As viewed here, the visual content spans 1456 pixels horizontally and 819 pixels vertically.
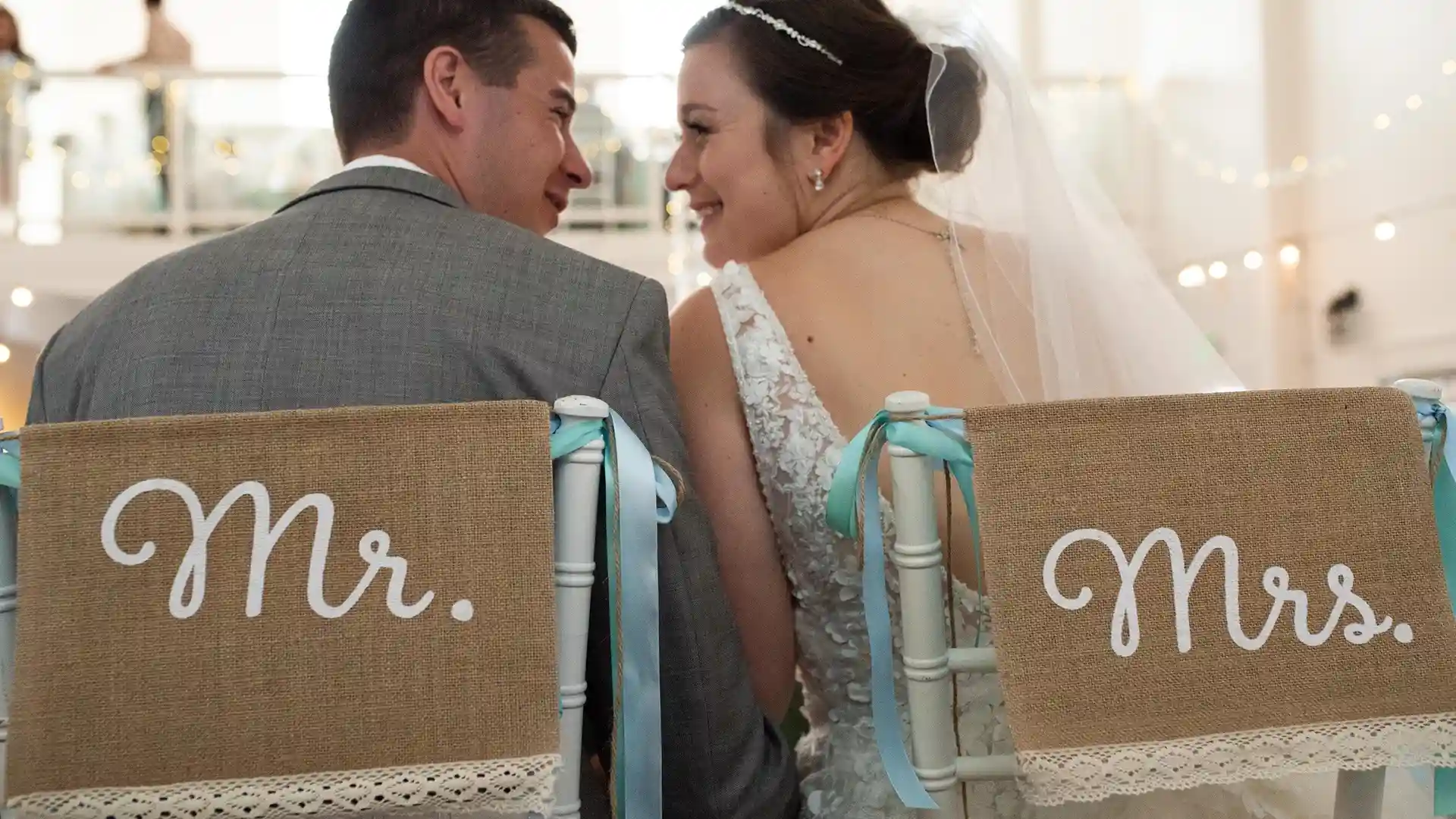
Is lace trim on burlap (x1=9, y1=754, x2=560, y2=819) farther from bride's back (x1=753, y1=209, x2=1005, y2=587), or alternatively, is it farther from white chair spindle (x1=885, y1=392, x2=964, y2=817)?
bride's back (x1=753, y1=209, x2=1005, y2=587)

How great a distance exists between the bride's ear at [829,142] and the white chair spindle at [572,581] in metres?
1.01

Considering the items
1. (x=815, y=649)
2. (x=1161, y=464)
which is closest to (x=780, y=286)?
(x=815, y=649)

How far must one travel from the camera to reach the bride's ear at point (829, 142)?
2.02 metres

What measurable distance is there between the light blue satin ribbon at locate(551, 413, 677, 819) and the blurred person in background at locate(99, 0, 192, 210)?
643cm

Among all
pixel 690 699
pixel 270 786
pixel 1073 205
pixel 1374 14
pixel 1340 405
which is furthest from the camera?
pixel 1374 14

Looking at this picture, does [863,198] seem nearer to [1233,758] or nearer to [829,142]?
[829,142]

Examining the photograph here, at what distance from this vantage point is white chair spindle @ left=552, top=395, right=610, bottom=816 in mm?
1133

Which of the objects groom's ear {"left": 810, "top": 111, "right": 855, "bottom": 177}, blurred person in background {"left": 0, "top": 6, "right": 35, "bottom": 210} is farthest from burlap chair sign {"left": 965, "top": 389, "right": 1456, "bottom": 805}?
blurred person in background {"left": 0, "top": 6, "right": 35, "bottom": 210}

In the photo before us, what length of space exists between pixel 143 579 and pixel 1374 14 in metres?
6.28

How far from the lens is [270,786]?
1.06m

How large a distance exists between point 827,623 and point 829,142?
2.52 feet

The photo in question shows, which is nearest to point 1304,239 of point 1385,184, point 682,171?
point 1385,184

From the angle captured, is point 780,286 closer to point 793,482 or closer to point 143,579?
point 793,482

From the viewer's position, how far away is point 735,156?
2.11 meters
